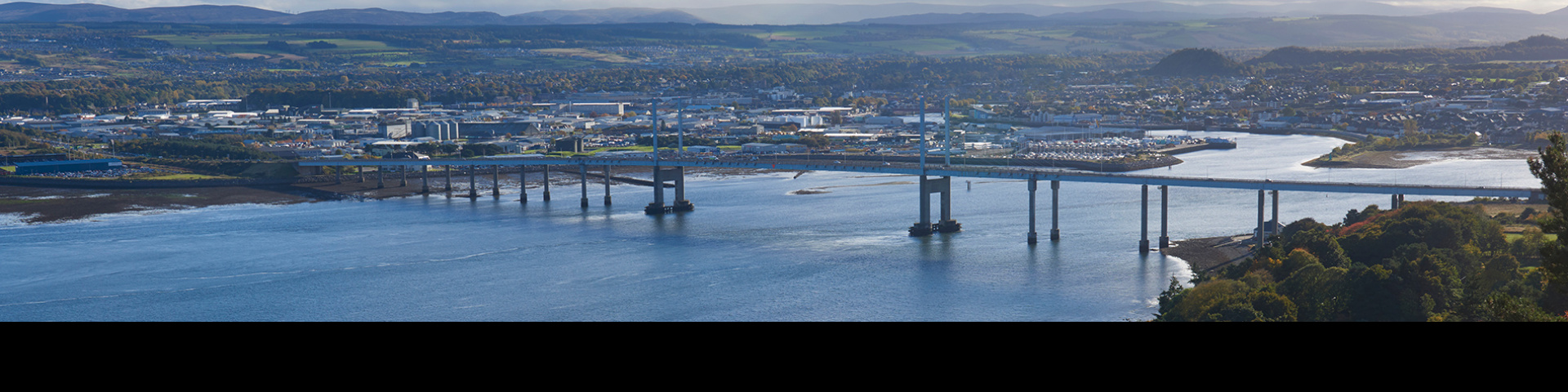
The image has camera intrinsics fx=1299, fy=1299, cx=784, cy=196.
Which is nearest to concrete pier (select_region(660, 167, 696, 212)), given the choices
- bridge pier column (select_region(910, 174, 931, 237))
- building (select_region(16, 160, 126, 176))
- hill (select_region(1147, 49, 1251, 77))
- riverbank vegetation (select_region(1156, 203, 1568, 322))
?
bridge pier column (select_region(910, 174, 931, 237))

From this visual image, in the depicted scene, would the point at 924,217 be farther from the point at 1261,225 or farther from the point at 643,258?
the point at 1261,225

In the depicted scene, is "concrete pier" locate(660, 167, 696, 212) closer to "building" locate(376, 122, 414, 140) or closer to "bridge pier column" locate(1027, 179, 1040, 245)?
"bridge pier column" locate(1027, 179, 1040, 245)

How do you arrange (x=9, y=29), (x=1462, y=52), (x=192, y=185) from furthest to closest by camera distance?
(x=9, y=29)
(x=1462, y=52)
(x=192, y=185)

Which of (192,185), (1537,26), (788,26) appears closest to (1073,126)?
(192,185)

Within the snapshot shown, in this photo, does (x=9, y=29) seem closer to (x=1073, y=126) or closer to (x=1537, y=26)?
(x=1073, y=126)

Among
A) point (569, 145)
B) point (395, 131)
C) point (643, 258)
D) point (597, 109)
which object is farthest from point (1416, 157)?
point (597, 109)
